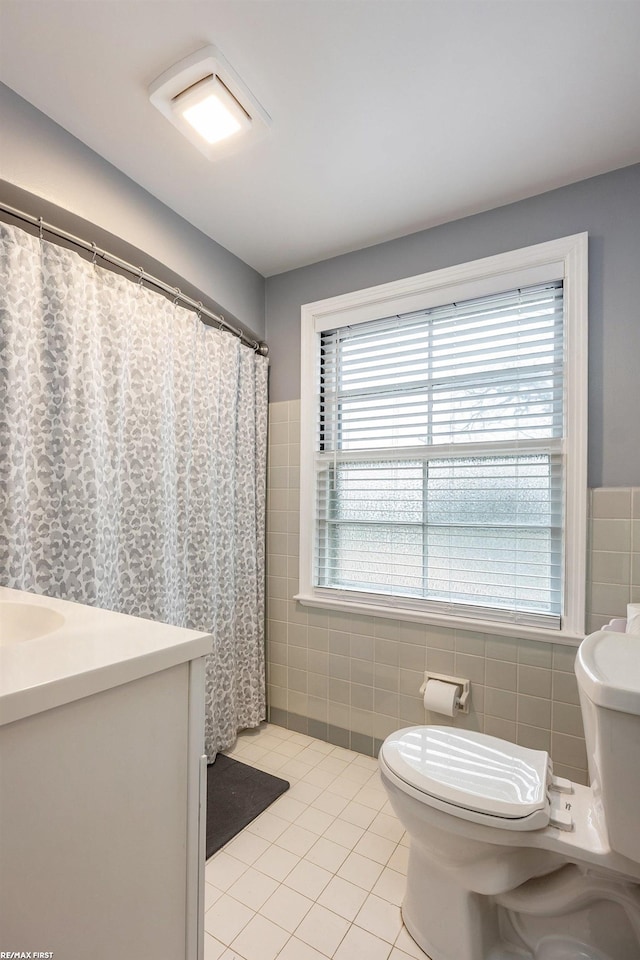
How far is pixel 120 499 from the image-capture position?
65.6 inches

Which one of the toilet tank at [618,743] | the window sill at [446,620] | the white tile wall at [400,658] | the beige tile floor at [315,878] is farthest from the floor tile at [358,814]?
the toilet tank at [618,743]

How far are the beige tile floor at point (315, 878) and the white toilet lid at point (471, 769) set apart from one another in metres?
0.46

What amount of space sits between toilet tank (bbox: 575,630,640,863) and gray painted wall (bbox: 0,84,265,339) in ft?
6.50

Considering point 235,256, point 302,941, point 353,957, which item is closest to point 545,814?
point 353,957

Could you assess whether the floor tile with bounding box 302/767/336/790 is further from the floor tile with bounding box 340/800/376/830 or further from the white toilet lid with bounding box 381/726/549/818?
the white toilet lid with bounding box 381/726/549/818

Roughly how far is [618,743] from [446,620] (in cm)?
102

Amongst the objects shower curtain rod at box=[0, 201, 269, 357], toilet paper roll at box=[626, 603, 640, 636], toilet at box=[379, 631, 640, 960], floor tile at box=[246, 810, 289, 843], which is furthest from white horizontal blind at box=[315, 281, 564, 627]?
floor tile at box=[246, 810, 289, 843]

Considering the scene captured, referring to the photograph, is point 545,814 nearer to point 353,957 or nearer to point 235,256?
point 353,957

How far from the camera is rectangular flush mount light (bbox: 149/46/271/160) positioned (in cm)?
127

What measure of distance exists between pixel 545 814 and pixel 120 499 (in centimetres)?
157

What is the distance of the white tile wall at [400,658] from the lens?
1657mm

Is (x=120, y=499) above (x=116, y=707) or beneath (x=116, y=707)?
above

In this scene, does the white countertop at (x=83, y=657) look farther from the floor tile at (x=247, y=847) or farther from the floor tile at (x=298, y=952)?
the floor tile at (x=247, y=847)

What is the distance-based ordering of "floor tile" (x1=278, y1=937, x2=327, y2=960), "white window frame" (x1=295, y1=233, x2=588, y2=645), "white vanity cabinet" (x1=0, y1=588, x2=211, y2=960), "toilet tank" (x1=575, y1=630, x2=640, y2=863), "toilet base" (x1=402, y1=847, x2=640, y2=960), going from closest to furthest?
"white vanity cabinet" (x1=0, y1=588, x2=211, y2=960) → "toilet tank" (x1=575, y1=630, x2=640, y2=863) → "toilet base" (x1=402, y1=847, x2=640, y2=960) → "floor tile" (x1=278, y1=937, x2=327, y2=960) → "white window frame" (x1=295, y1=233, x2=588, y2=645)
